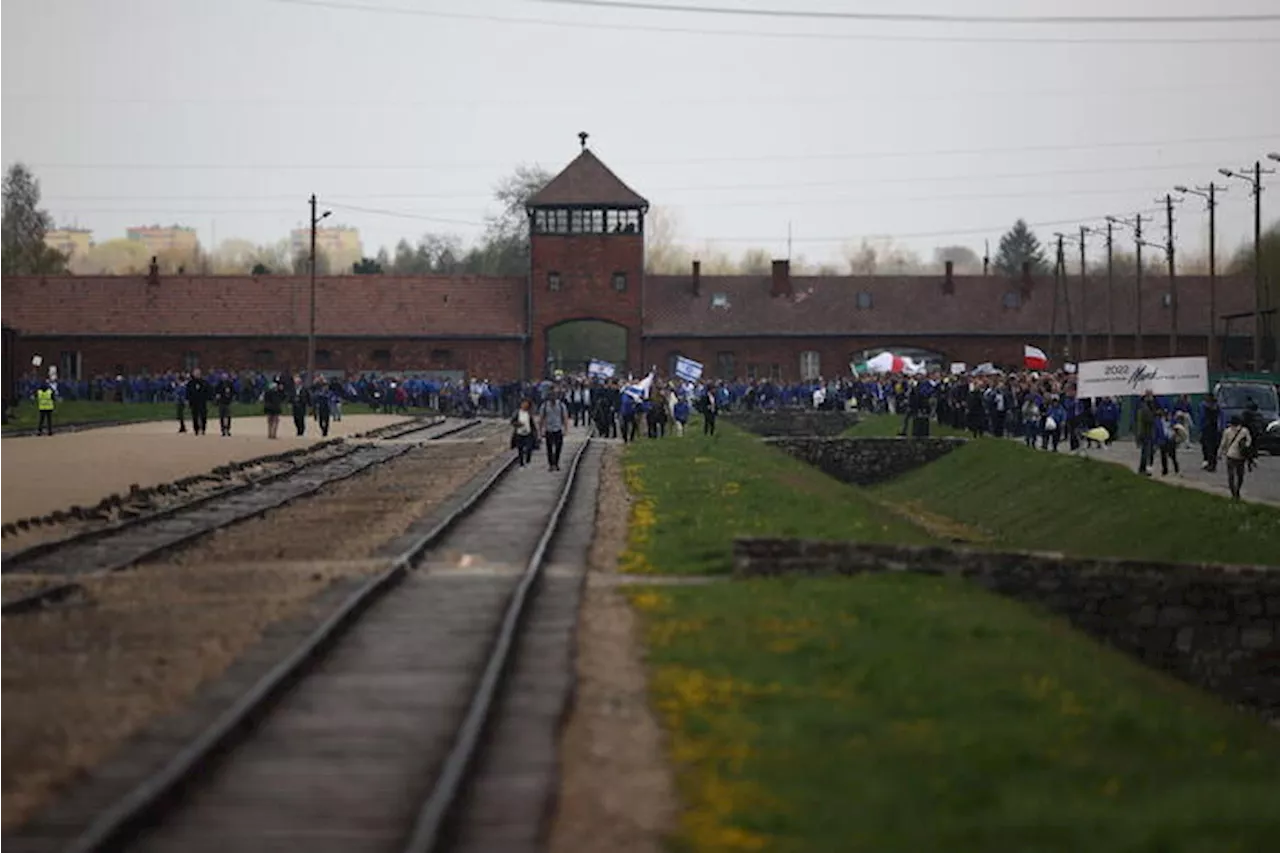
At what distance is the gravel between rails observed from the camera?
40.8 feet

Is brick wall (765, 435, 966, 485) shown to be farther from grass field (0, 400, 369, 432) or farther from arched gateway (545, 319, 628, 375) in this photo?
arched gateway (545, 319, 628, 375)

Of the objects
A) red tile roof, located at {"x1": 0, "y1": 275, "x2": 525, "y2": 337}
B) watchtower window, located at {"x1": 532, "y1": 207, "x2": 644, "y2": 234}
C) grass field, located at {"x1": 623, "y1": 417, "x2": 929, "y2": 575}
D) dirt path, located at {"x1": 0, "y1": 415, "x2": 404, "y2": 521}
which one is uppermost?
watchtower window, located at {"x1": 532, "y1": 207, "x2": 644, "y2": 234}

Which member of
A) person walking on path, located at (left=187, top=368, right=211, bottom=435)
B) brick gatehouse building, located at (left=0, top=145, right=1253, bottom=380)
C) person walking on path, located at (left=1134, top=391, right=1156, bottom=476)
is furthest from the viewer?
brick gatehouse building, located at (left=0, top=145, right=1253, bottom=380)

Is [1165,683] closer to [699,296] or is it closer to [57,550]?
[57,550]

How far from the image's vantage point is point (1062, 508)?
3928 centimetres

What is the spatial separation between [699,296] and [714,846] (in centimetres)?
9337

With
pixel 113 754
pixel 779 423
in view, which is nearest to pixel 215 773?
pixel 113 754

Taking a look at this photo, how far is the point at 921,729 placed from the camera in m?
13.1

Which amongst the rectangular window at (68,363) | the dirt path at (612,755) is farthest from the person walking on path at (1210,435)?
the rectangular window at (68,363)

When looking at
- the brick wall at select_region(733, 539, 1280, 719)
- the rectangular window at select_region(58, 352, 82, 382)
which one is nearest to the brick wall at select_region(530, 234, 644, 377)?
the rectangular window at select_region(58, 352, 82, 382)

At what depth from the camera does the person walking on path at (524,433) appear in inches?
1730

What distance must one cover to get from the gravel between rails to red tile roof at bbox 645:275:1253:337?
7113 centimetres

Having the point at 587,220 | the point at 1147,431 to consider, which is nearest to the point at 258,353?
the point at 587,220

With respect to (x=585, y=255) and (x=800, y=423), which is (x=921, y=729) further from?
(x=585, y=255)
